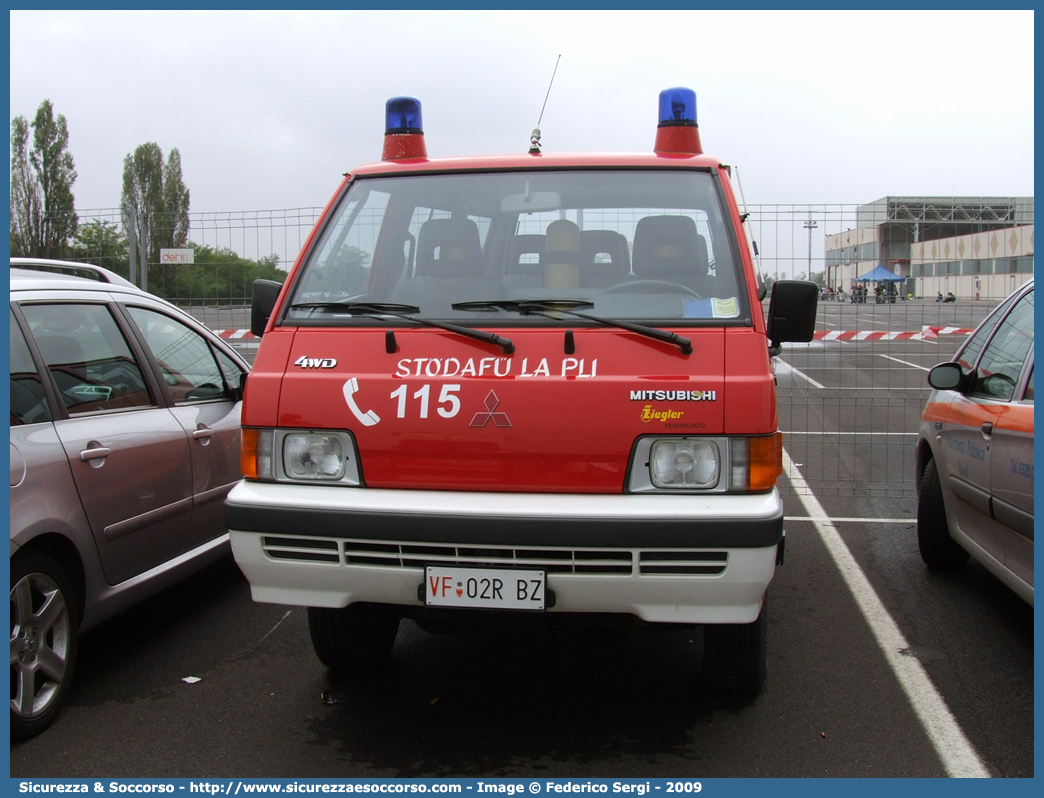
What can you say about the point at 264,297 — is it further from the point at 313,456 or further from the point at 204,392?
the point at 204,392

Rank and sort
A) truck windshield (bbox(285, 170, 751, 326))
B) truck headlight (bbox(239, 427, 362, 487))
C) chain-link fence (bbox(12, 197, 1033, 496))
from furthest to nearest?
chain-link fence (bbox(12, 197, 1033, 496)) < truck windshield (bbox(285, 170, 751, 326)) < truck headlight (bbox(239, 427, 362, 487))

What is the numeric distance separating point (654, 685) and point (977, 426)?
2016 mm

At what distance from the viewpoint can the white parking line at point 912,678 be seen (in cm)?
318

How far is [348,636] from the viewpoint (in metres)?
3.77

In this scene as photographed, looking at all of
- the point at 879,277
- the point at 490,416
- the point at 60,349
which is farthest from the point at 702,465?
the point at 879,277

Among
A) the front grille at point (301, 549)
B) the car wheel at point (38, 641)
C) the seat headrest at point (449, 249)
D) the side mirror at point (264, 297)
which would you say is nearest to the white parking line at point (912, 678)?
the front grille at point (301, 549)

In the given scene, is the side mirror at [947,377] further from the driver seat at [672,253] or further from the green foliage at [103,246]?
the green foliage at [103,246]

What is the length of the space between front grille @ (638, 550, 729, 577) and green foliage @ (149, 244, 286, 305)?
618 centimetres

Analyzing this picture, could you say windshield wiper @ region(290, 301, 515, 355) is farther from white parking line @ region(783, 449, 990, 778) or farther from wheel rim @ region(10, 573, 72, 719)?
white parking line @ region(783, 449, 990, 778)

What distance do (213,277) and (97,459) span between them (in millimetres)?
5254

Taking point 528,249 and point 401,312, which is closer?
point 401,312

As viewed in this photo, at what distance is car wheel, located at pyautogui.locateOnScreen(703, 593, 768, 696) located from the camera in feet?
11.4

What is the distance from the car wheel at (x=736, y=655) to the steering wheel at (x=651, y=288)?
1233 mm

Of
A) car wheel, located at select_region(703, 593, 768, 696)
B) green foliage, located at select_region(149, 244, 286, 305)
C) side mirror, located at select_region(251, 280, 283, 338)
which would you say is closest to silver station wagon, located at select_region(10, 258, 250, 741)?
side mirror, located at select_region(251, 280, 283, 338)
